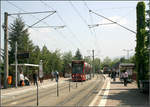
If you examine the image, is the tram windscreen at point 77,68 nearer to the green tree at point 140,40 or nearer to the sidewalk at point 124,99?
the green tree at point 140,40

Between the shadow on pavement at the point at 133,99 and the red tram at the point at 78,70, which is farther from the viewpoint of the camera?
the red tram at the point at 78,70

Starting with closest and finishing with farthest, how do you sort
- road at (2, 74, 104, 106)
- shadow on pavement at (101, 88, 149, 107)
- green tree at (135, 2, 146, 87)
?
shadow on pavement at (101, 88, 149, 107) → road at (2, 74, 104, 106) → green tree at (135, 2, 146, 87)

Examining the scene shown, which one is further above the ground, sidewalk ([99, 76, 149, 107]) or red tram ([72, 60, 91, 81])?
red tram ([72, 60, 91, 81])

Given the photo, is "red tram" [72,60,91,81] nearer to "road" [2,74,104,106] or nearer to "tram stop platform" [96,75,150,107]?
"road" [2,74,104,106]

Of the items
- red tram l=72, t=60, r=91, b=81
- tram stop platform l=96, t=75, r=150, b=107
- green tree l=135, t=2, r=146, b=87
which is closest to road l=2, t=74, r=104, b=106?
tram stop platform l=96, t=75, r=150, b=107

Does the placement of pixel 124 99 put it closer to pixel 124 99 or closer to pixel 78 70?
pixel 124 99

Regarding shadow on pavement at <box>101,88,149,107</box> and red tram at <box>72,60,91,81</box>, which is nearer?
shadow on pavement at <box>101,88,149,107</box>

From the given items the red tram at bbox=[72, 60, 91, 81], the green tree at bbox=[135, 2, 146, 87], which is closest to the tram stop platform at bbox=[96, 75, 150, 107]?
the green tree at bbox=[135, 2, 146, 87]

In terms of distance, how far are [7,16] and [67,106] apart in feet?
53.9

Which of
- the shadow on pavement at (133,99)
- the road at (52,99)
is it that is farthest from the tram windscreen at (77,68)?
the shadow on pavement at (133,99)

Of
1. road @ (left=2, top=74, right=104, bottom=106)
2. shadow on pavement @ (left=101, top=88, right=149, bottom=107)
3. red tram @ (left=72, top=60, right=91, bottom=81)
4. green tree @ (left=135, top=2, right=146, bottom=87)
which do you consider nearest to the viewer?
shadow on pavement @ (left=101, top=88, right=149, bottom=107)

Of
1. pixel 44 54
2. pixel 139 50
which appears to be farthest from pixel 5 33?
pixel 44 54

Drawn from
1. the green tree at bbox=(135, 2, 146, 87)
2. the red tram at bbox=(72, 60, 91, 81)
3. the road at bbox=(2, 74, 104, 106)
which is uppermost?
the green tree at bbox=(135, 2, 146, 87)

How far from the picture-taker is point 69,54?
104 meters
